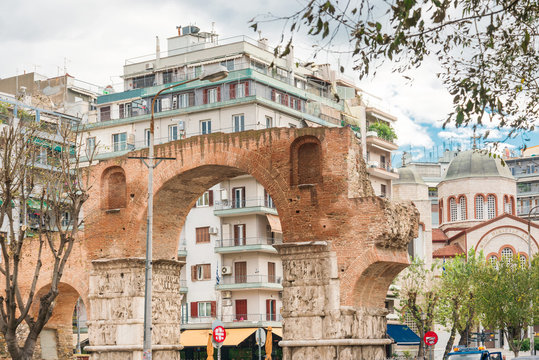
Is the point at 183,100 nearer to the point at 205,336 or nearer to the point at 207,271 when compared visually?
the point at 207,271

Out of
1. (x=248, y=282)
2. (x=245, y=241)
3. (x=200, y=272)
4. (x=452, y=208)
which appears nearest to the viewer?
(x=248, y=282)

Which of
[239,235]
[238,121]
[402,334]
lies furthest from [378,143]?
[239,235]

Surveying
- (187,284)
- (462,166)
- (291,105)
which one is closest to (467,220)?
(462,166)

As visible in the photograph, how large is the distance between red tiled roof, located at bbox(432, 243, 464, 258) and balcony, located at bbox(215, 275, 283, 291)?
79.7ft

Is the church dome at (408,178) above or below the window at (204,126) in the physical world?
below

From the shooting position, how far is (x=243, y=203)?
4572cm

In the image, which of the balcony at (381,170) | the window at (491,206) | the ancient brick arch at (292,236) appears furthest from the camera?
the window at (491,206)

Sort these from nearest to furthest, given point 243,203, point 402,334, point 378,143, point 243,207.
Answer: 1. point 243,207
2. point 243,203
3. point 402,334
4. point 378,143

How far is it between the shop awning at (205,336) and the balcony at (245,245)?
3871 mm

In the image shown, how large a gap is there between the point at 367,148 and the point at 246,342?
57.7ft

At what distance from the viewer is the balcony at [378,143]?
5594 centimetres

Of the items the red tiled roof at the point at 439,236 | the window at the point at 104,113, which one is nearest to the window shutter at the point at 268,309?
the window at the point at 104,113

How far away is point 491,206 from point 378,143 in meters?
20.2

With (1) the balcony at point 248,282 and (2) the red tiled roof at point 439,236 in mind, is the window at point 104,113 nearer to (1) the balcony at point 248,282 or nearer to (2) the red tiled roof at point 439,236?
(1) the balcony at point 248,282
